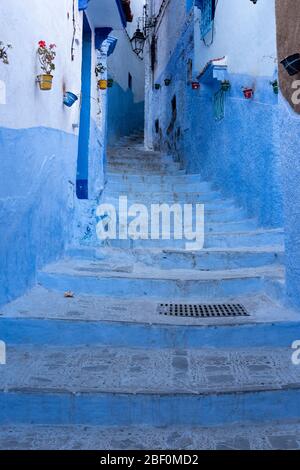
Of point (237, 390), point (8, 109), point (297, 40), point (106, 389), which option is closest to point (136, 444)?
point (106, 389)

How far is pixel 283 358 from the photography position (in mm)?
3703

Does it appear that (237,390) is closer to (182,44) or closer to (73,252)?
(73,252)

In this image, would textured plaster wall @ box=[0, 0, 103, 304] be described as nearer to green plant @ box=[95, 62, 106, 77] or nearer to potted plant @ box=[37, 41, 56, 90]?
potted plant @ box=[37, 41, 56, 90]

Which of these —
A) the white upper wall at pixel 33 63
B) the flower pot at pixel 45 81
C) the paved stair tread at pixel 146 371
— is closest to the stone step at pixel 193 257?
the white upper wall at pixel 33 63

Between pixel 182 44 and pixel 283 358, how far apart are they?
1064cm

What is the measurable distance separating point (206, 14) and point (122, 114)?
26.7 ft

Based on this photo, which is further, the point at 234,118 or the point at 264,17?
the point at 234,118

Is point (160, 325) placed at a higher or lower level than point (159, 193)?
lower

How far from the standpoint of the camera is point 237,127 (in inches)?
328

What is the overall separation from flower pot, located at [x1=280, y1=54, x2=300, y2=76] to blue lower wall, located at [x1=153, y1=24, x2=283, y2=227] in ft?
9.33

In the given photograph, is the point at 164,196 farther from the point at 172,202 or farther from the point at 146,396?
the point at 146,396

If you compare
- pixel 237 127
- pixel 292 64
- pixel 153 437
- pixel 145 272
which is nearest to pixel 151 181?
pixel 237 127

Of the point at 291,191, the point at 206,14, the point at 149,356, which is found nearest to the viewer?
the point at 149,356

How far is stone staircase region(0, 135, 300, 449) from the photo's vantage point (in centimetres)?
304
